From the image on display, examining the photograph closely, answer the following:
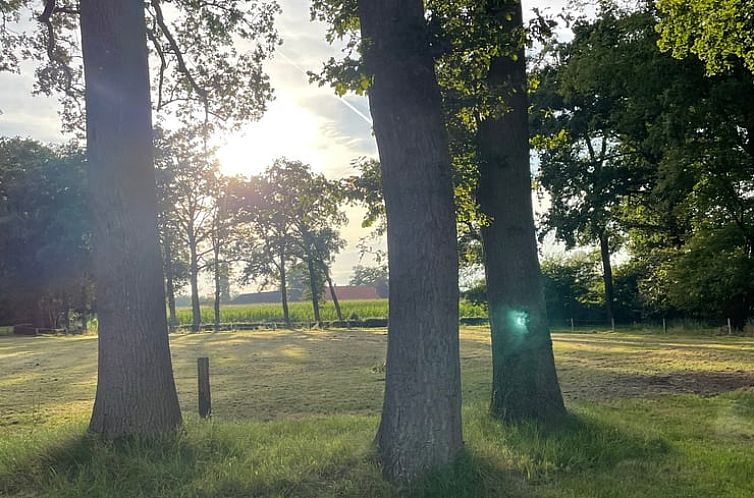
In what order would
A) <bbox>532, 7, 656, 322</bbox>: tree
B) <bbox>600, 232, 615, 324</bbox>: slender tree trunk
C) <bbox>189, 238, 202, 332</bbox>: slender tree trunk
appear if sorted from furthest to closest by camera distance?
<bbox>189, 238, 202, 332</bbox>: slender tree trunk
<bbox>600, 232, 615, 324</bbox>: slender tree trunk
<bbox>532, 7, 656, 322</bbox>: tree

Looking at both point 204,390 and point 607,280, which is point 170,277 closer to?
point 607,280

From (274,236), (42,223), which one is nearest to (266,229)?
(274,236)

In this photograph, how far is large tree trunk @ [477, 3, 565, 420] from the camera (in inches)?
274

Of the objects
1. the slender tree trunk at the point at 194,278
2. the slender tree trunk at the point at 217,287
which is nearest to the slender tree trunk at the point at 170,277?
the slender tree trunk at the point at 194,278

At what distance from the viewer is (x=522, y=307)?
23.3 ft

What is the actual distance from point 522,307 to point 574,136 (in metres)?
26.6

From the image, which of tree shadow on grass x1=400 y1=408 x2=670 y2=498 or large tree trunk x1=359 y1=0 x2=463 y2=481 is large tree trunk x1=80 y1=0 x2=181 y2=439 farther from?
tree shadow on grass x1=400 y1=408 x2=670 y2=498

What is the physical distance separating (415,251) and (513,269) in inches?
96.8

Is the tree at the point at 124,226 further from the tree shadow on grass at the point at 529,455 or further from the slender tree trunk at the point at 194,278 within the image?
the slender tree trunk at the point at 194,278

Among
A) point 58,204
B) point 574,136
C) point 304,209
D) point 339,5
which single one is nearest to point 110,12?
point 339,5

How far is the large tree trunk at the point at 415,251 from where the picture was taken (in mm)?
4930

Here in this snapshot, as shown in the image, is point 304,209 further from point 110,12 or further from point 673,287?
point 673,287

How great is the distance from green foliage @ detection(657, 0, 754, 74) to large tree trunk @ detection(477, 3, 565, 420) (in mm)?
4413

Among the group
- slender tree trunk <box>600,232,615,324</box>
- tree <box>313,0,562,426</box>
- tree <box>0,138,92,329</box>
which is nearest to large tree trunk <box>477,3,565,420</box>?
tree <box>313,0,562,426</box>
